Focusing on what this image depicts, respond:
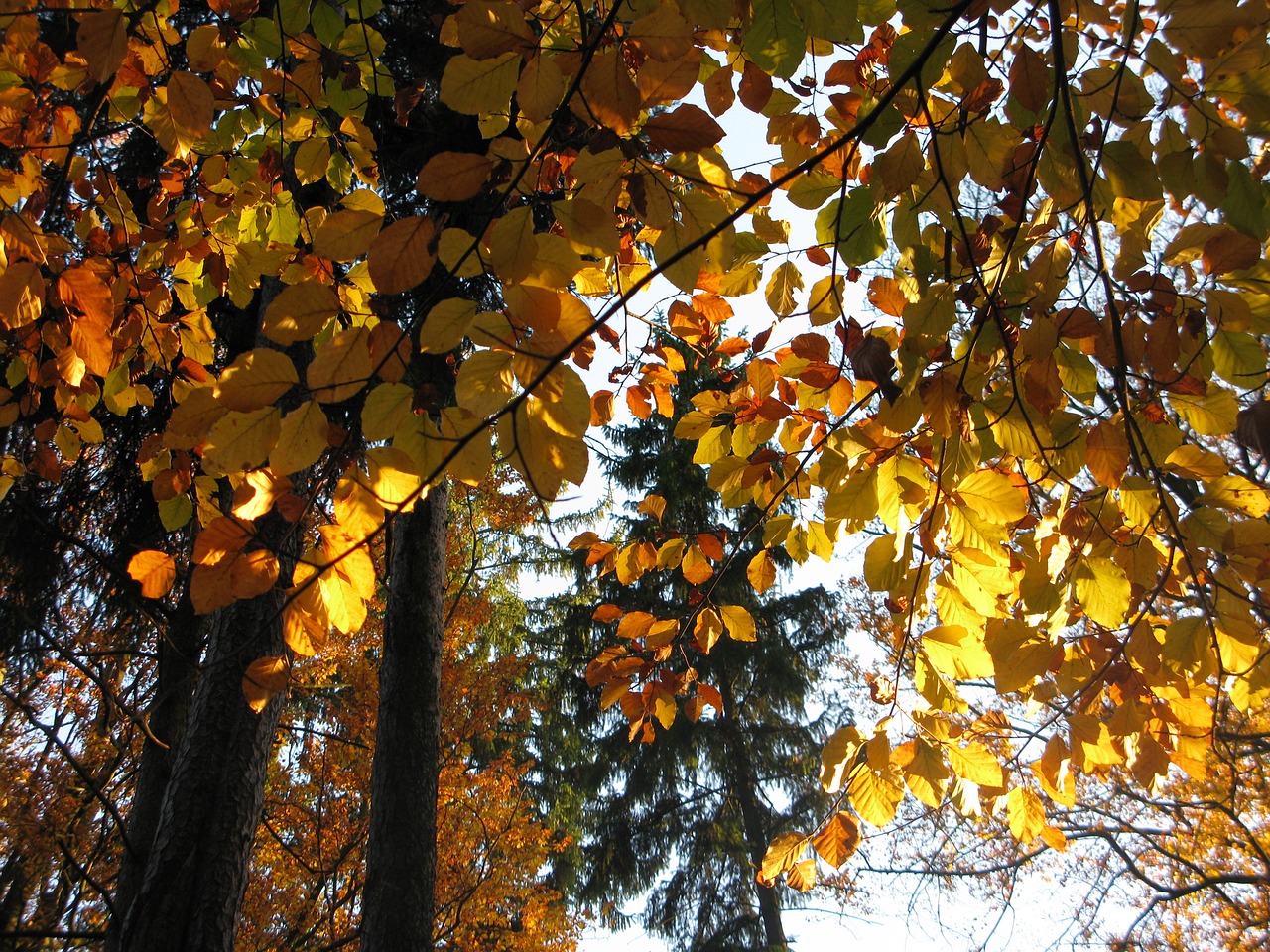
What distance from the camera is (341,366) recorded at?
754mm

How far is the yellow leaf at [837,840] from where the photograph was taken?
1138mm

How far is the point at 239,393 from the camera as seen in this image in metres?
0.73

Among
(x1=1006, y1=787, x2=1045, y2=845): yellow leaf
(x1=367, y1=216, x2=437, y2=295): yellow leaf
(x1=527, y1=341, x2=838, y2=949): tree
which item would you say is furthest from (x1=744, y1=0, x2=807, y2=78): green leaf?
(x1=527, y1=341, x2=838, y2=949): tree

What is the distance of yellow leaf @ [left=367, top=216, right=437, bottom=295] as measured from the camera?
28.0 inches

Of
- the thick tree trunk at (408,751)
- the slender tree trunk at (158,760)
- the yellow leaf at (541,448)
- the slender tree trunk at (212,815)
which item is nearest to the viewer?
the yellow leaf at (541,448)

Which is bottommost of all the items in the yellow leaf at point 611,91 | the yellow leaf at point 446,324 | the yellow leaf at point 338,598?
the yellow leaf at point 338,598

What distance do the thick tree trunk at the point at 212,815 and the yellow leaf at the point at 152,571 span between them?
79 cm

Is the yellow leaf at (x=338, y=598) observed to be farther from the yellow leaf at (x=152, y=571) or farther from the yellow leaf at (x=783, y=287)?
the yellow leaf at (x=783, y=287)

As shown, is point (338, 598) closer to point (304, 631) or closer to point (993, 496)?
point (304, 631)

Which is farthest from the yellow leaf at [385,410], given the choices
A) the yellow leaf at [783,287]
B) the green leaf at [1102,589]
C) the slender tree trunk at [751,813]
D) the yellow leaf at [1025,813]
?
the slender tree trunk at [751,813]

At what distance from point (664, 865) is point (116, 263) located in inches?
425

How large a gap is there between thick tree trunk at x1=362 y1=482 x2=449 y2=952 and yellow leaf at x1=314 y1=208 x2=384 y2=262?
1813 mm

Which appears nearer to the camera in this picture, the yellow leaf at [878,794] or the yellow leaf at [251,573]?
the yellow leaf at [251,573]

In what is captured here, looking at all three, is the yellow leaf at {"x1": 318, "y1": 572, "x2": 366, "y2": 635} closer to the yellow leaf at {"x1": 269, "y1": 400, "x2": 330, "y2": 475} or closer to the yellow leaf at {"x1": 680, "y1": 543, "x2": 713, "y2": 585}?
the yellow leaf at {"x1": 269, "y1": 400, "x2": 330, "y2": 475}
